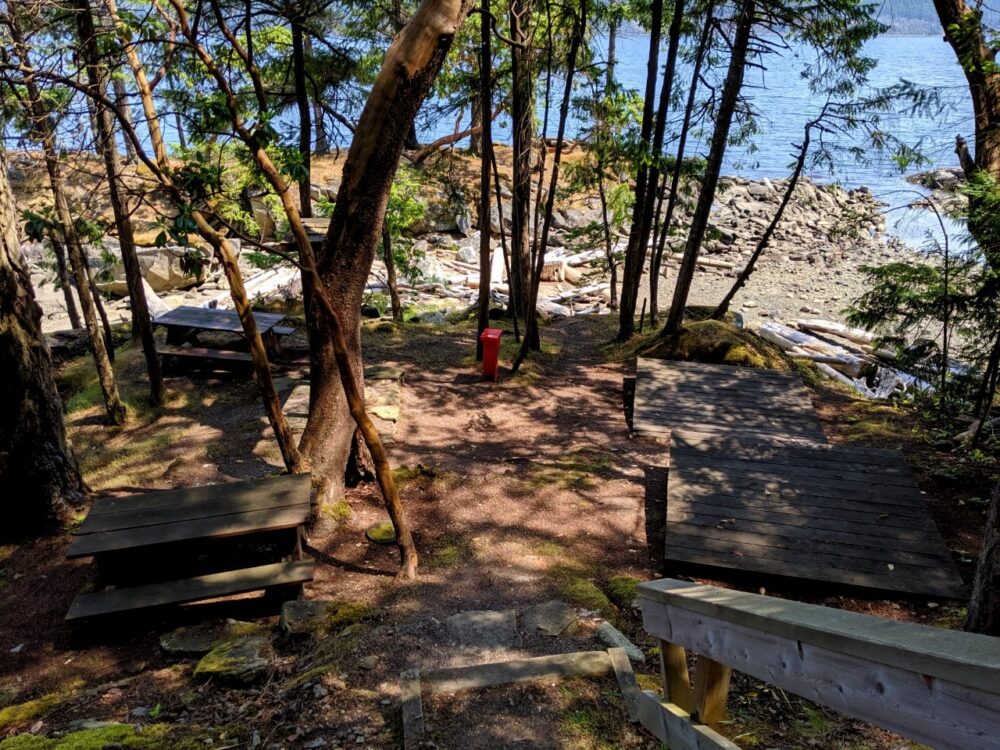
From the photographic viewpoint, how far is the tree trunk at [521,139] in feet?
33.7

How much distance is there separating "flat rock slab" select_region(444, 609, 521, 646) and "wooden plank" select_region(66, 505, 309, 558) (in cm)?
145

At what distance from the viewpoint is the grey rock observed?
4.21m

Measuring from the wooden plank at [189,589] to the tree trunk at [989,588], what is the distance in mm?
4205

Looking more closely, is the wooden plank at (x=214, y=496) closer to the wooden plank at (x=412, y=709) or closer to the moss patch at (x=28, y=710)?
the moss patch at (x=28, y=710)

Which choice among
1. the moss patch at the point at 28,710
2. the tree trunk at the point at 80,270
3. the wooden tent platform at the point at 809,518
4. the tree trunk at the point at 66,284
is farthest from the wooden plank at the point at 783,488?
the tree trunk at the point at 66,284

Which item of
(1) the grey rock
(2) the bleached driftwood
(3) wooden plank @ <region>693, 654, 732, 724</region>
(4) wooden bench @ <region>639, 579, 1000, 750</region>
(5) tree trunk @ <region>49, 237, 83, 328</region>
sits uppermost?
(5) tree trunk @ <region>49, 237, 83, 328</region>

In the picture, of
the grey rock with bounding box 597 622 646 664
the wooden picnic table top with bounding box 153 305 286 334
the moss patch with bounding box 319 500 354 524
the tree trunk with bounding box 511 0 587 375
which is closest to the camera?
the grey rock with bounding box 597 622 646 664

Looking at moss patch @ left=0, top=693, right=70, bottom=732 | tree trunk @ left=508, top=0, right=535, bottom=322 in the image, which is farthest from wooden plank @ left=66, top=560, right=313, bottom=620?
tree trunk @ left=508, top=0, right=535, bottom=322

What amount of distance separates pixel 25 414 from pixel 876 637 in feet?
23.0

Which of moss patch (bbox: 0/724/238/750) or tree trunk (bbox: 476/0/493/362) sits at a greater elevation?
tree trunk (bbox: 476/0/493/362)

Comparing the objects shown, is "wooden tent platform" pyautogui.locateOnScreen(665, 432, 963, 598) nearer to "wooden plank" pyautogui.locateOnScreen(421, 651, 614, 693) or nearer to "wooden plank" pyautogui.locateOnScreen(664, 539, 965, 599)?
"wooden plank" pyautogui.locateOnScreen(664, 539, 965, 599)

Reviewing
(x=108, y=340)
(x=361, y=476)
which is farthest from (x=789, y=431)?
(x=108, y=340)

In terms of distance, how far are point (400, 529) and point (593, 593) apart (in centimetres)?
168

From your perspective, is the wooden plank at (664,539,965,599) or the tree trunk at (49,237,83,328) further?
the tree trunk at (49,237,83,328)
